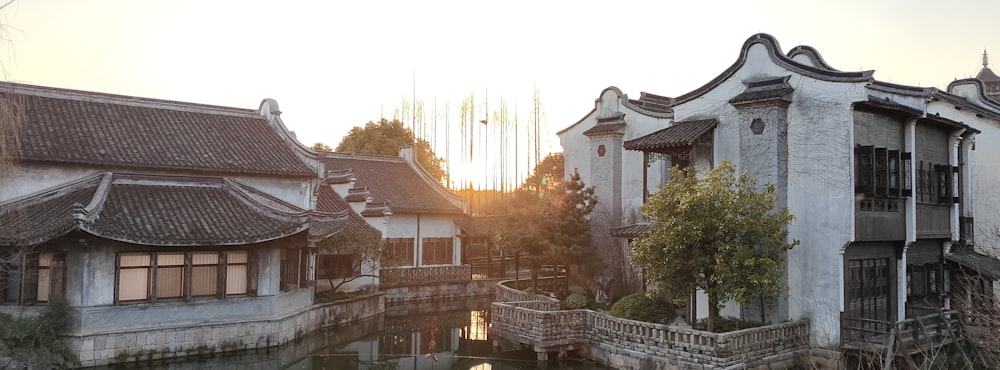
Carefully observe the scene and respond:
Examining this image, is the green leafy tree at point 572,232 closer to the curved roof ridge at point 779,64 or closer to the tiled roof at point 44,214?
the curved roof ridge at point 779,64

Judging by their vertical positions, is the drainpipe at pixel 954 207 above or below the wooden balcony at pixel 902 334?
above

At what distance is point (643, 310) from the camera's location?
55.6 feet

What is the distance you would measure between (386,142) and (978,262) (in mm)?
32215

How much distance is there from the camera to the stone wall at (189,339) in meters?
15.8

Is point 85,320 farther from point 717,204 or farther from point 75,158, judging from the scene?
point 717,204

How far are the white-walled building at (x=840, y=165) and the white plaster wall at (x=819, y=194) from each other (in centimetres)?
2

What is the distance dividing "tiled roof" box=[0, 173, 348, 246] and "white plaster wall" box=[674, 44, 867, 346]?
39.3ft

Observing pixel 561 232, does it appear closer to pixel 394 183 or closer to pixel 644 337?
pixel 644 337

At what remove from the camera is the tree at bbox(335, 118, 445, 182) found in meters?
43.3

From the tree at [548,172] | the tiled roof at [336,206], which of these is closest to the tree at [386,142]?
the tree at [548,172]

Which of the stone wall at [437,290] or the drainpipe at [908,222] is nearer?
the drainpipe at [908,222]

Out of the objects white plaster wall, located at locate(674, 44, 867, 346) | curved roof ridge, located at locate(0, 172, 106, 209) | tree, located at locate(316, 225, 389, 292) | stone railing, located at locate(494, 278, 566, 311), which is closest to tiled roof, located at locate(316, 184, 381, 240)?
tree, located at locate(316, 225, 389, 292)

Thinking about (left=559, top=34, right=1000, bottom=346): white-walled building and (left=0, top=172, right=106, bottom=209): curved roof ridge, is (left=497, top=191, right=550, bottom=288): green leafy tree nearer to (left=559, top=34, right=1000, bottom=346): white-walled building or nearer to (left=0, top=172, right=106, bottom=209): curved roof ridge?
(left=559, top=34, right=1000, bottom=346): white-walled building

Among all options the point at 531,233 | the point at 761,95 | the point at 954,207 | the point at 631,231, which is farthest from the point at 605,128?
the point at 954,207
